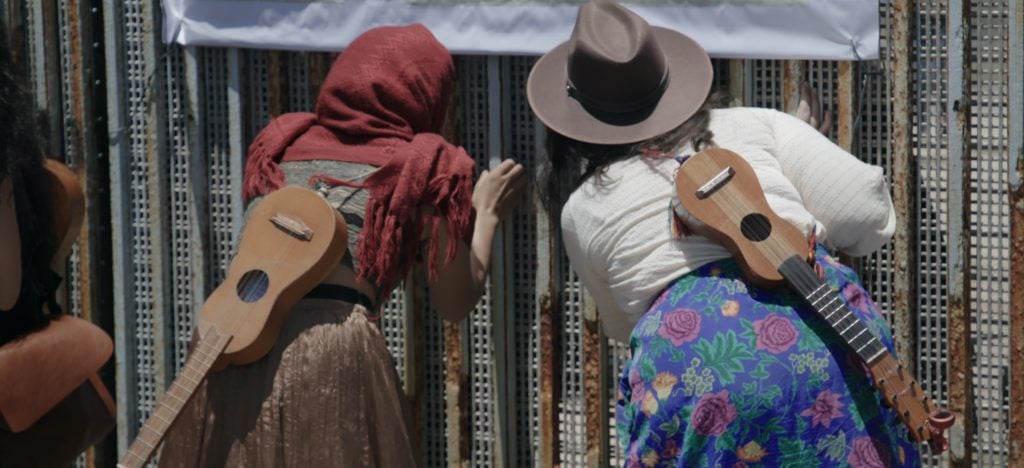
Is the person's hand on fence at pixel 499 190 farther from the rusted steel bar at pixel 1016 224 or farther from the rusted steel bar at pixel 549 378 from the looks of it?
the rusted steel bar at pixel 1016 224

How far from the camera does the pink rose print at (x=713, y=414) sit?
10.6ft

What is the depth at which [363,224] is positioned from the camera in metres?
3.71

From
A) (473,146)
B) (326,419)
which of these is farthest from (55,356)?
(473,146)

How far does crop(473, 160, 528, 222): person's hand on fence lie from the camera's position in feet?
13.0

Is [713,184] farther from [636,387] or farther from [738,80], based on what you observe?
[738,80]

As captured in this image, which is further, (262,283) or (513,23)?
(513,23)

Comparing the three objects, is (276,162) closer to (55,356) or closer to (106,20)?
(55,356)

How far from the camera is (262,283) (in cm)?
368

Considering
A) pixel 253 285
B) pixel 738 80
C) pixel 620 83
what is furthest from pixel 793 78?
pixel 253 285

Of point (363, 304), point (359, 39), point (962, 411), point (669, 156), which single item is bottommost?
point (962, 411)

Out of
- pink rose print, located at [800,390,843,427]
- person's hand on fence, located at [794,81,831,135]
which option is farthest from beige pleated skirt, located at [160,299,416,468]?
person's hand on fence, located at [794,81,831,135]

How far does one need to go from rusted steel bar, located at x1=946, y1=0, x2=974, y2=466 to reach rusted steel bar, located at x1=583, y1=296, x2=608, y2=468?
88 centimetres

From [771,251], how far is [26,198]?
1.64 m

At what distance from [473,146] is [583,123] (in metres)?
0.94
